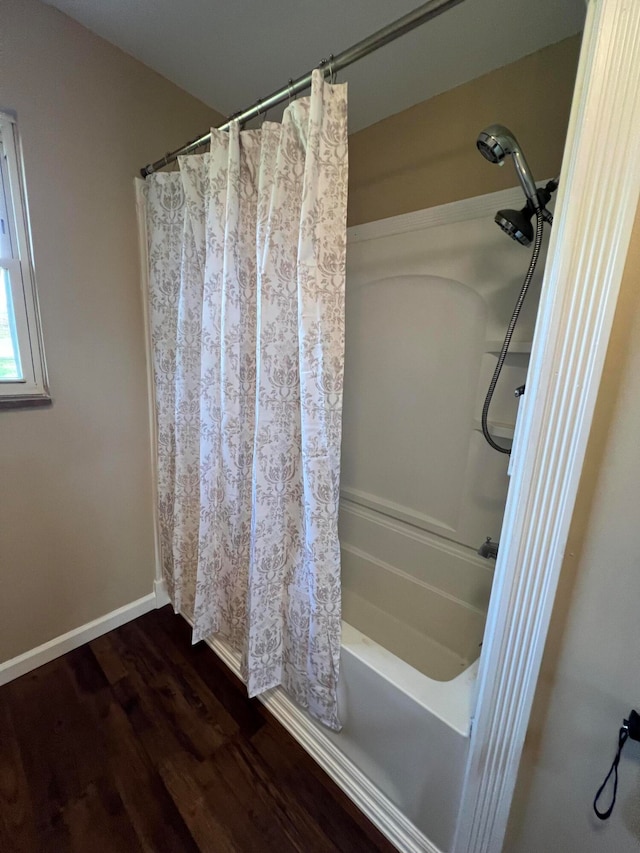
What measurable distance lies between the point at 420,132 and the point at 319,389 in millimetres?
1288

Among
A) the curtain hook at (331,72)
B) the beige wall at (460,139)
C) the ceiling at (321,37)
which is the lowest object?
the curtain hook at (331,72)

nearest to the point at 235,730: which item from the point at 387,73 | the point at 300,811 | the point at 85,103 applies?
the point at 300,811

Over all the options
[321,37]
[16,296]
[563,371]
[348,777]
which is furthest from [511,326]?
[16,296]

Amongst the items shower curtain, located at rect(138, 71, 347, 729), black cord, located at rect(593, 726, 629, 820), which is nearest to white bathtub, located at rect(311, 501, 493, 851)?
shower curtain, located at rect(138, 71, 347, 729)

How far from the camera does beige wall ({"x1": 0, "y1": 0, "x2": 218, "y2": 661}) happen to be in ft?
3.89

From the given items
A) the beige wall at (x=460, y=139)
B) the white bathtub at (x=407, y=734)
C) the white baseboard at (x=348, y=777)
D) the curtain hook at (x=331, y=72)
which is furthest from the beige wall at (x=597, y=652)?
the beige wall at (x=460, y=139)

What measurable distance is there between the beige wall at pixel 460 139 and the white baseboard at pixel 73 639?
2239 millimetres

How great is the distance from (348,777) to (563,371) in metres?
1.36

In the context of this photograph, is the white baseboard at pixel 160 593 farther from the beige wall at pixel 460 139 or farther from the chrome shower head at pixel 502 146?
the chrome shower head at pixel 502 146

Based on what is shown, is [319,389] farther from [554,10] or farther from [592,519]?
[554,10]

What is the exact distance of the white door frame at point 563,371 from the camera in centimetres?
50

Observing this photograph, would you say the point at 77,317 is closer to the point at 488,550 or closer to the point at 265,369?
the point at 265,369

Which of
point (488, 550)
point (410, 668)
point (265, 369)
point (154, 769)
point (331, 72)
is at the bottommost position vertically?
point (154, 769)

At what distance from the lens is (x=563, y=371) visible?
0.56 meters
